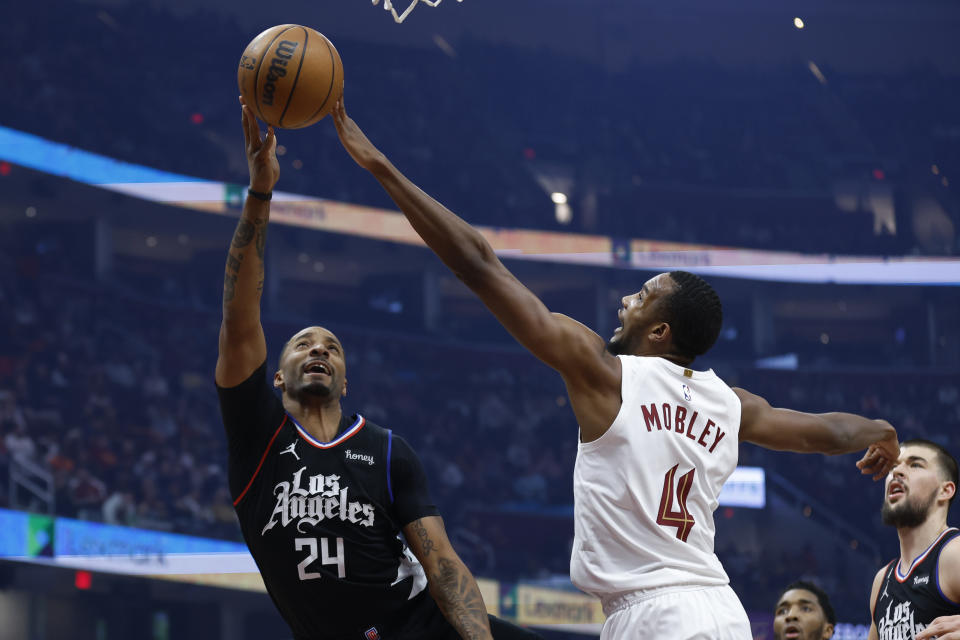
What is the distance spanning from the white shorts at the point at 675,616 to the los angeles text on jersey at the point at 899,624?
Answer: 190 cm

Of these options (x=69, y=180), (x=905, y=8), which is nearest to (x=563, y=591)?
(x=69, y=180)

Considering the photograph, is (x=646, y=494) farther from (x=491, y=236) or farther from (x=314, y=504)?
(x=491, y=236)

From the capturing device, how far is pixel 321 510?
3.51 metres

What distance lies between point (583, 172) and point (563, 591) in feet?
32.7

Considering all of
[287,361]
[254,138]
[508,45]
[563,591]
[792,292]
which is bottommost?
[563,591]

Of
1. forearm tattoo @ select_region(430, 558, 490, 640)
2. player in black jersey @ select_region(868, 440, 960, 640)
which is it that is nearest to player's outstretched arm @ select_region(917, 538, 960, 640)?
player in black jersey @ select_region(868, 440, 960, 640)

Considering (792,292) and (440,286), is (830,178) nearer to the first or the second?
(792,292)

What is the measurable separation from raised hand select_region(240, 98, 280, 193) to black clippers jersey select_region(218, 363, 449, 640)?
67 cm

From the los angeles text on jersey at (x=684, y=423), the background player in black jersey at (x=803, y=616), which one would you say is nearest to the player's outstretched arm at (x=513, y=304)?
the los angeles text on jersey at (x=684, y=423)

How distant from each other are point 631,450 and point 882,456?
1490 millimetres

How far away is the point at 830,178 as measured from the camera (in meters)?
22.8

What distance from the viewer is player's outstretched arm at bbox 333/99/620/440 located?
107 inches

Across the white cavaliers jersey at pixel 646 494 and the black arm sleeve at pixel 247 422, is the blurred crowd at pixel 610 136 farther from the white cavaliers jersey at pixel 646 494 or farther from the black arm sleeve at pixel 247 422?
the white cavaliers jersey at pixel 646 494

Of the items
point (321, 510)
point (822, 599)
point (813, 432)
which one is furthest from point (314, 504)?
point (822, 599)
